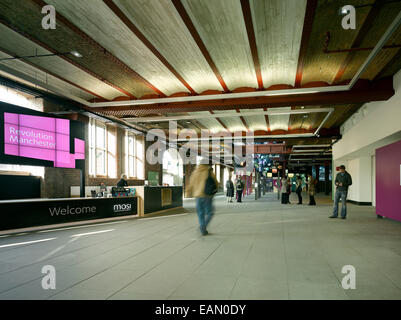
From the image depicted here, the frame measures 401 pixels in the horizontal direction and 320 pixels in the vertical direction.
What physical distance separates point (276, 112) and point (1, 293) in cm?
1066

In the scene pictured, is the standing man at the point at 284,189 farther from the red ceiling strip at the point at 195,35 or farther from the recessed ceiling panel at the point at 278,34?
the red ceiling strip at the point at 195,35

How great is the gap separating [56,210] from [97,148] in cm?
670

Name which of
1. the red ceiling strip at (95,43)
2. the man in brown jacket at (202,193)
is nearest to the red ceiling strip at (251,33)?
the man in brown jacket at (202,193)

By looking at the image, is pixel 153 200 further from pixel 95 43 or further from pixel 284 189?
pixel 284 189

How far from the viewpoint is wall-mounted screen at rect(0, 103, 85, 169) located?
837cm

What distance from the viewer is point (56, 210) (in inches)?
307

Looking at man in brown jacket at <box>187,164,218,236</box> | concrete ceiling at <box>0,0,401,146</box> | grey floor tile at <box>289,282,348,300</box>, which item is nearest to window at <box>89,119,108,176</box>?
concrete ceiling at <box>0,0,401,146</box>

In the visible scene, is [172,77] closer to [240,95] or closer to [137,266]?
[240,95]

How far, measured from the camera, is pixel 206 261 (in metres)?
4.29

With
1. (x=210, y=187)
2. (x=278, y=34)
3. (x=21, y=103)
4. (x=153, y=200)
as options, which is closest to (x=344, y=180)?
(x=210, y=187)

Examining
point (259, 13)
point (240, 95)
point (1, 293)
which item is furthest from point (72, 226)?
point (259, 13)

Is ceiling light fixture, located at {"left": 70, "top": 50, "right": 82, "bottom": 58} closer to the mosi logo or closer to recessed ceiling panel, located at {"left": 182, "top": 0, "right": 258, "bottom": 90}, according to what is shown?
recessed ceiling panel, located at {"left": 182, "top": 0, "right": 258, "bottom": 90}

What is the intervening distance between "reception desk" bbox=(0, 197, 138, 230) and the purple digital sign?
2199 mm

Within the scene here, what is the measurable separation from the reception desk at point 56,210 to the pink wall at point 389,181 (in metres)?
8.17
